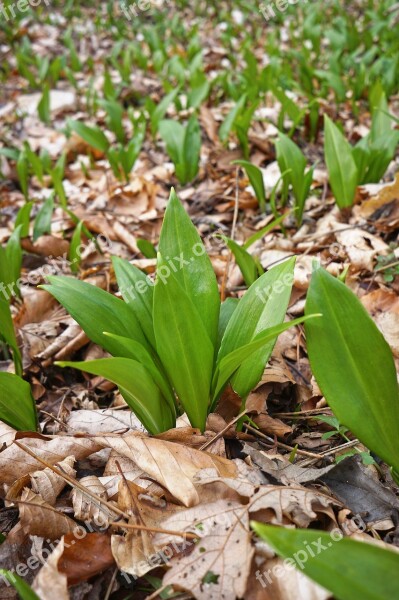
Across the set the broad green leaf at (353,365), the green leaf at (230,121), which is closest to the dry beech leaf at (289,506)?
the broad green leaf at (353,365)

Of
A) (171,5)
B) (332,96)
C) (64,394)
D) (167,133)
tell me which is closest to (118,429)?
(64,394)

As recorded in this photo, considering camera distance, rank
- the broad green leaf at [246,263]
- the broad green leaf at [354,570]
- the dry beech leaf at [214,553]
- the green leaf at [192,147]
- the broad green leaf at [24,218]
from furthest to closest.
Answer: the green leaf at [192,147]
the broad green leaf at [24,218]
the broad green leaf at [246,263]
the dry beech leaf at [214,553]
the broad green leaf at [354,570]

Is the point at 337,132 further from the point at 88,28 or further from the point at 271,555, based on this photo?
the point at 88,28

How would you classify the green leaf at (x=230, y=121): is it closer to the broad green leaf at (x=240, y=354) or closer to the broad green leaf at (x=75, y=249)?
the broad green leaf at (x=75, y=249)

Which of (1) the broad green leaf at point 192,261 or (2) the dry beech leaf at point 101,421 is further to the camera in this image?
(2) the dry beech leaf at point 101,421

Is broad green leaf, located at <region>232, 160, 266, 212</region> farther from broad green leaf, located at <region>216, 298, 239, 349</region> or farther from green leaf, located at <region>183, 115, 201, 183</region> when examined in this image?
broad green leaf, located at <region>216, 298, 239, 349</region>

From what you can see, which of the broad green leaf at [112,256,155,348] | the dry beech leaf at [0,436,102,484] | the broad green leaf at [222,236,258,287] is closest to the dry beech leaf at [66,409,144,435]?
the dry beech leaf at [0,436,102,484]

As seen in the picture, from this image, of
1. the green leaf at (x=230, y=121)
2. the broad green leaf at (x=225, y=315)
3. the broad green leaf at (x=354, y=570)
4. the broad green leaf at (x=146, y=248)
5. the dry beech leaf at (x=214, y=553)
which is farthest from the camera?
the green leaf at (x=230, y=121)
